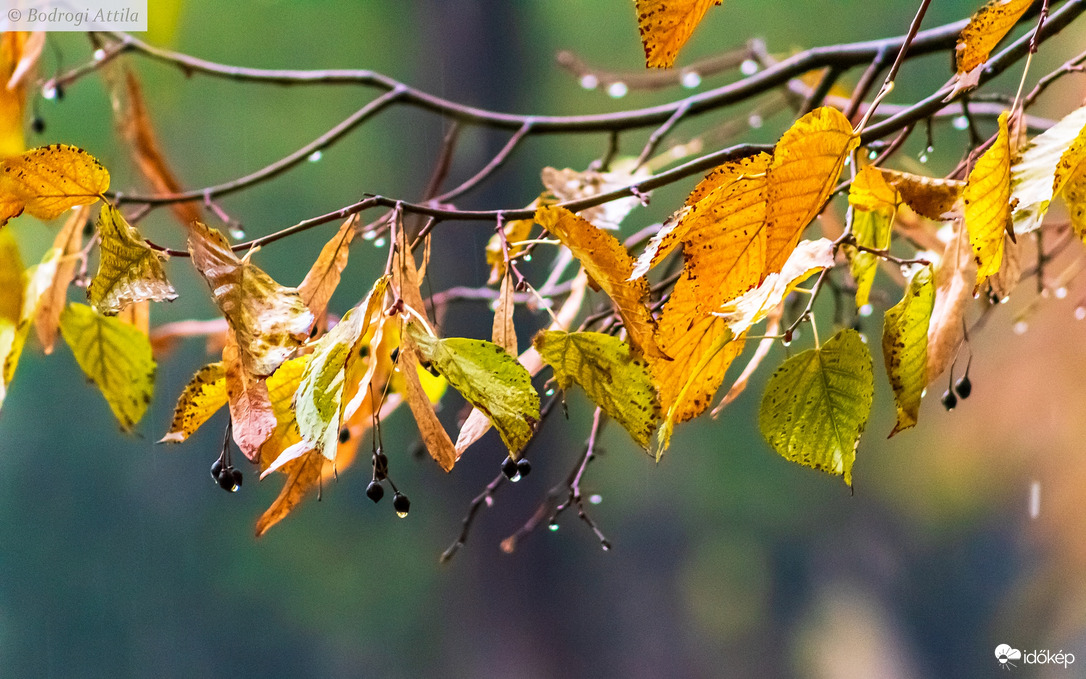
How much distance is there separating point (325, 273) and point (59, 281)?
108 mm

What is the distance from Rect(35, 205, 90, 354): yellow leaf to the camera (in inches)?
8.9

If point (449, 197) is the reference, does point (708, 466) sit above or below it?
below

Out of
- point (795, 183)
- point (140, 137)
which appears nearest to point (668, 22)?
point (795, 183)

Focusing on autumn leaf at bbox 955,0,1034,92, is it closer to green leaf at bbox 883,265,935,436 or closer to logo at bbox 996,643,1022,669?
green leaf at bbox 883,265,935,436

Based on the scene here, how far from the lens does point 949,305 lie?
0.17 metres

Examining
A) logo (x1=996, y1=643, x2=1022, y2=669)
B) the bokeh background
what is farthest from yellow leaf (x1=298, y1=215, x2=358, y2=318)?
logo (x1=996, y1=643, x2=1022, y2=669)

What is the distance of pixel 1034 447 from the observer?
2.17 feet

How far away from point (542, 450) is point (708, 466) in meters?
0.17

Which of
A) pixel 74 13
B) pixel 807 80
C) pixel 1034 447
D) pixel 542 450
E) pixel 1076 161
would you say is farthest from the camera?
pixel 542 450

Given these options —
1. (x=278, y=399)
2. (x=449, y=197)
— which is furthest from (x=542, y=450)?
(x=278, y=399)

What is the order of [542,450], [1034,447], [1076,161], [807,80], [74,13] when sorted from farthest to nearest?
[542,450], [1034,447], [807,80], [74,13], [1076,161]

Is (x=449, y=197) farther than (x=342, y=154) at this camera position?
No

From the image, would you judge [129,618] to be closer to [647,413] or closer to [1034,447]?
[647,413]

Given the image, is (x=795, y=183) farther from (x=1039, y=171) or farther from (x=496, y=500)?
(x=496, y=500)
